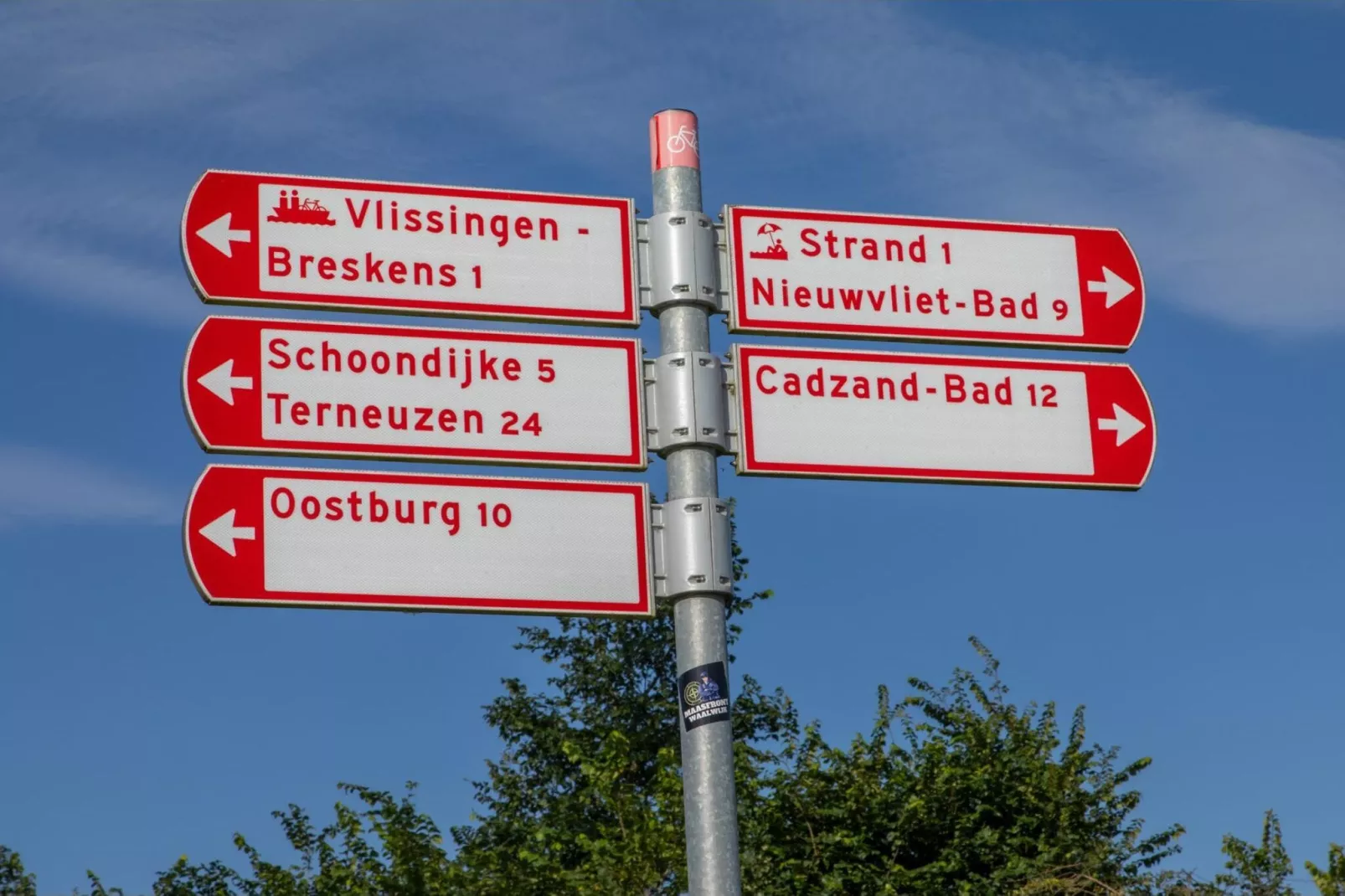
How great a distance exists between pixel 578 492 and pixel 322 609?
99cm

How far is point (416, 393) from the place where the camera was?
6438mm

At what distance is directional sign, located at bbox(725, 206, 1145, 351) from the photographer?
681 cm

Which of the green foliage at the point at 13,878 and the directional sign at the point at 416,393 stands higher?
the green foliage at the point at 13,878

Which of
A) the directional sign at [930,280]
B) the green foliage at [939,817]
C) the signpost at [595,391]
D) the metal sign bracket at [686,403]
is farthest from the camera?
the green foliage at [939,817]

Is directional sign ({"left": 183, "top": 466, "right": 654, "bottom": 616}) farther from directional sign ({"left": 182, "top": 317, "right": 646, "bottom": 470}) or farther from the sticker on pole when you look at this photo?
the sticker on pole

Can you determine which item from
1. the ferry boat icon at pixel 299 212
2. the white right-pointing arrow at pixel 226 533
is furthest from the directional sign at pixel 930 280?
the white right-pointing arrow at pixel 226 533

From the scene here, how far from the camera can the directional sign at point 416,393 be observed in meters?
6.25

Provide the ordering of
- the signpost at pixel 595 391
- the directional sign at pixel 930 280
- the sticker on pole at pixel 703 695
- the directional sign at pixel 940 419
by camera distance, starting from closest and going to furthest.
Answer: the sticker on pole at pixel 703 695, the signpost at pixel 595 391, the directional sign at pixel 940 419, the directional sign at pixel 930 280

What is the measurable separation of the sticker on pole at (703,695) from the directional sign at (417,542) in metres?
0.32

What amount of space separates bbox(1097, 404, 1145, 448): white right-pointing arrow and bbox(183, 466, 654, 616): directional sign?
6.13 feet

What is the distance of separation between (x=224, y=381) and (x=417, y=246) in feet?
2.97

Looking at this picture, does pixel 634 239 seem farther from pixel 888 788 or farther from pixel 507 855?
pixel 507 855

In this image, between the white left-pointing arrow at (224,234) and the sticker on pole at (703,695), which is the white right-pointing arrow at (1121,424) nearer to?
the sticker on pole at (703,695)

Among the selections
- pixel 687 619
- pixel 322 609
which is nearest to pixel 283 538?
pixel 322 609
